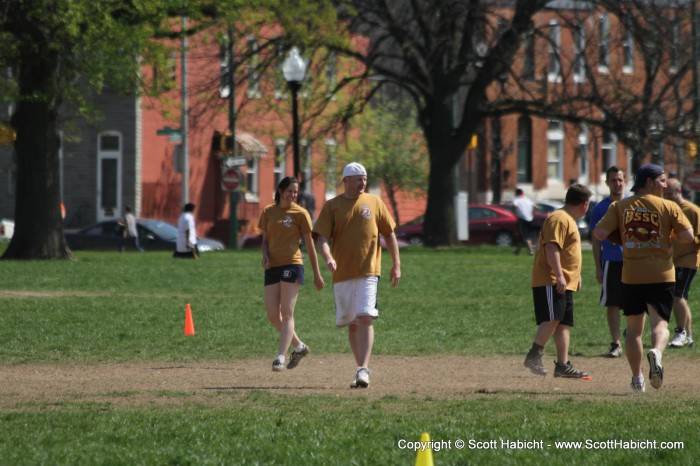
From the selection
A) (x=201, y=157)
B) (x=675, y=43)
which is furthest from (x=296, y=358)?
(x=201, y=157)

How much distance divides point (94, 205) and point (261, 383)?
38.1 m

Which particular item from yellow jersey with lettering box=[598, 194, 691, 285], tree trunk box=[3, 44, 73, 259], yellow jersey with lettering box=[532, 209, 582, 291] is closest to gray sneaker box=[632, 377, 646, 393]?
yellow jersey with lettering box=[598, 194, 691, 285]

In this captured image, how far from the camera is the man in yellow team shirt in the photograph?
11727 mm

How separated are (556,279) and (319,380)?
2.23 meters

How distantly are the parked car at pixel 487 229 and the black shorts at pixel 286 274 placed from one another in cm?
3320

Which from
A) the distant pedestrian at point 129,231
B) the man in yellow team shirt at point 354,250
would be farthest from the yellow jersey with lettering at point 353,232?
the distant pedestrian at point 129,231

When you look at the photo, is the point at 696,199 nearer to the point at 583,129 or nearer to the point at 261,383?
the point at 583,129

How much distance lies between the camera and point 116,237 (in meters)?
43.1

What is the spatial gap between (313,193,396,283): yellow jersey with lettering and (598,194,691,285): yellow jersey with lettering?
1905mm

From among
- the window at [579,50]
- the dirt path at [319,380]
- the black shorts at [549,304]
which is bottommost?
the dirt path at [319,380]

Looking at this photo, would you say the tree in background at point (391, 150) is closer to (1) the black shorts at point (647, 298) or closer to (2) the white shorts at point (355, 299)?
(2) the white shorts at point (355, 299)

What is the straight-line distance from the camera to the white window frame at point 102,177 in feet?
161

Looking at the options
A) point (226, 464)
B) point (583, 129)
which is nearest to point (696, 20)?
point (583, 129)

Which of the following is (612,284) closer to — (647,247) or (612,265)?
(612,265)
